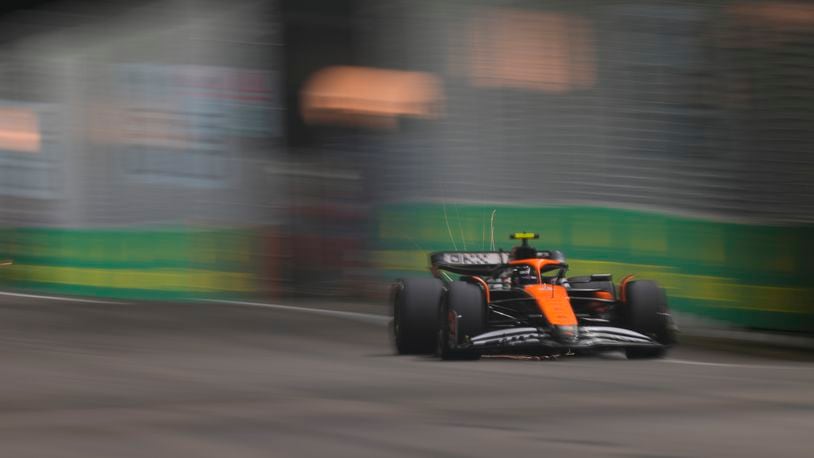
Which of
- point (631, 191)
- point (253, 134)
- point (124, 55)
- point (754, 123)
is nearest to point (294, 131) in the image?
point (253, 134)

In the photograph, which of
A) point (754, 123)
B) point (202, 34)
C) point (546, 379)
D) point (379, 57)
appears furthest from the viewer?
point (202, 34)

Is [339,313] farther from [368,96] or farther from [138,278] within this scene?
[138,278]

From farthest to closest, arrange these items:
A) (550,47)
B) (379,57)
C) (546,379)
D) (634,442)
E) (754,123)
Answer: (379,57), (550,47), (754,123), (546,379), (634,442)

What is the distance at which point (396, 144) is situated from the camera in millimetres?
19969

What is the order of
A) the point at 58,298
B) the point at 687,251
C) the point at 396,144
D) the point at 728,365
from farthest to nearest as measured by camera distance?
the point at 58,298, the point at 396,144, the point at 687,251, the point at 728,365

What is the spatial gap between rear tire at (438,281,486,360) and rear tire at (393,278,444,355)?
0.25 m

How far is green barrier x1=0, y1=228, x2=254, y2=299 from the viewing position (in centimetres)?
2167

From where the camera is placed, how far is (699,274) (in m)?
15.8

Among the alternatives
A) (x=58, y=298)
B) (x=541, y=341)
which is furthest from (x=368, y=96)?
(x=541, y=341)

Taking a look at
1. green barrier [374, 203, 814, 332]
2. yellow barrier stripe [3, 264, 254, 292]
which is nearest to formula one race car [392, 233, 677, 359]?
green barrier [374, 203, 814, 332]

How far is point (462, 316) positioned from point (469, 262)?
139 centimetres

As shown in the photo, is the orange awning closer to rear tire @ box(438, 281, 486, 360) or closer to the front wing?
rear tire @ box(438, 281, 486, 360)

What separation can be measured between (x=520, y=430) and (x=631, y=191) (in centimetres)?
941

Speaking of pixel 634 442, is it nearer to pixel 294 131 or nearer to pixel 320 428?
pixel 320 428
